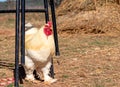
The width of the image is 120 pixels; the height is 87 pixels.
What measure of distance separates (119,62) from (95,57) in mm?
528

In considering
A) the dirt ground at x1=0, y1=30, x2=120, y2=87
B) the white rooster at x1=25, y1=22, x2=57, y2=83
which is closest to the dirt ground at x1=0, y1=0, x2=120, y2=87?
the dirt ground at x1=0, y1=30, x2=120, y2=87

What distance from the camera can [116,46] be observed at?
291 inches

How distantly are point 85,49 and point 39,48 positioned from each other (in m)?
2.74

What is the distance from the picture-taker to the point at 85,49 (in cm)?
714

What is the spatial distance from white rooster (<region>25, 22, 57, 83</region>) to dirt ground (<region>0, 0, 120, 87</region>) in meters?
0.27

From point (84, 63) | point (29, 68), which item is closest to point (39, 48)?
point (29, 68)

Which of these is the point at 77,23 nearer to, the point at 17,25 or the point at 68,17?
the point at 68,17

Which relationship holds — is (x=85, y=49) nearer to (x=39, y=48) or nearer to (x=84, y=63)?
(x=84, y=63)

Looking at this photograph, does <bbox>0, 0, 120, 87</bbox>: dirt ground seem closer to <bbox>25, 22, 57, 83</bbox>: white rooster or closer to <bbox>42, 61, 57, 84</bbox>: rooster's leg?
<bbox>42, 61, 57, 84</bbox>: rooster's leg

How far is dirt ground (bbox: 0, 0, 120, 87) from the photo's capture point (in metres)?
5.10

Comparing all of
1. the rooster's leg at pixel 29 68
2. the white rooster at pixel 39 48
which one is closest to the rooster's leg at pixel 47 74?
the white rooster at pixel 39 48

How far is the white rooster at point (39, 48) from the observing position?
177 inches

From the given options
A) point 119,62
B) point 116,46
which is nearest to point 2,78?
point 119,62

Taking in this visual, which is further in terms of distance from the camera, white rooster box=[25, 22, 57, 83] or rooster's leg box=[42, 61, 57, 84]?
rooster's leg box=[42, 61, 57, 84]
